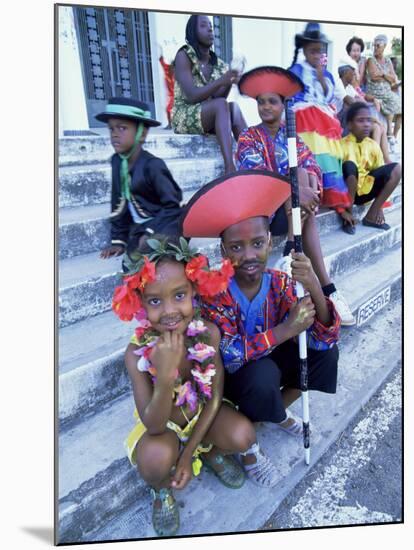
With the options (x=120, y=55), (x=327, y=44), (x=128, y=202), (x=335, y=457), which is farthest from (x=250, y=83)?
(x=335, y=457)

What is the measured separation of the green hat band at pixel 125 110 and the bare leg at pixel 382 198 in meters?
1.36

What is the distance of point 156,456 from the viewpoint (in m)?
1.88

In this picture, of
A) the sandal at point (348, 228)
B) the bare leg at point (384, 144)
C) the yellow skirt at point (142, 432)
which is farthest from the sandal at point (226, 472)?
Answer: the bare leg at point (384, 144)

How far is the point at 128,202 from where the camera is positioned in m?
2.19

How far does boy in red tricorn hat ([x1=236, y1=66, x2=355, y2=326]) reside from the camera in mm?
2262

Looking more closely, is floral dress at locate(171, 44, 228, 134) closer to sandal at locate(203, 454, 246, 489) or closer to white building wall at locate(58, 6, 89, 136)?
white building wall at locate(58, 6, 89, 136)

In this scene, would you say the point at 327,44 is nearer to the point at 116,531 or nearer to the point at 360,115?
the point at 360,115

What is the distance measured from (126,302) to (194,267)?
0.28 metres

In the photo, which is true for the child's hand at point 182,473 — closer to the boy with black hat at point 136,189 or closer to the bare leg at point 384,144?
the boy with black hat at point 136,189

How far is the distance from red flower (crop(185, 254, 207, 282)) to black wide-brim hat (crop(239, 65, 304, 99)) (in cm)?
95

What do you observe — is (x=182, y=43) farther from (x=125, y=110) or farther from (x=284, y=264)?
(x=284, y=264)

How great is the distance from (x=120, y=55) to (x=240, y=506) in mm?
2050

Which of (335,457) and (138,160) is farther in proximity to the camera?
(335,457)

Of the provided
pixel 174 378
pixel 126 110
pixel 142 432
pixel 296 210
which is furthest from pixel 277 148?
pixel 142 432
